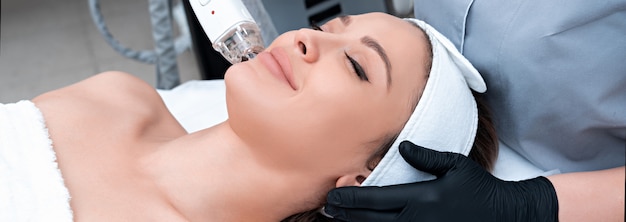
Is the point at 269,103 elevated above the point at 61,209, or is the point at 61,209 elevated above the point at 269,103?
the point at 269,103

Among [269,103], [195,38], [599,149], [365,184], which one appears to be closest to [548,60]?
[599,149]

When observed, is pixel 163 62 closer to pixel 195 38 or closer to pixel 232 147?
pixel 195 38

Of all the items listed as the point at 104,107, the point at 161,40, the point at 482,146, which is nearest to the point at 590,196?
the point at 482,146

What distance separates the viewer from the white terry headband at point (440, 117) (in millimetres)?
1212

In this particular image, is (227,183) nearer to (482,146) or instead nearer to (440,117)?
(440,117)

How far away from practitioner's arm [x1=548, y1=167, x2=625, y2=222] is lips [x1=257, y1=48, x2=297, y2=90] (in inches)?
22.0

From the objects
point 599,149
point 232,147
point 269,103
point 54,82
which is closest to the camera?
point 269,103

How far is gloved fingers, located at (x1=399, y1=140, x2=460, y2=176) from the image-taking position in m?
1.17

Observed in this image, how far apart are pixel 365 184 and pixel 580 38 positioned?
1.60 ft

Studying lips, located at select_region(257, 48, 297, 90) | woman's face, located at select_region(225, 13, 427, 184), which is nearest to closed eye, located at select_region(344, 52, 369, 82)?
woman's face, located at select_region(225, 13, 427, 184)

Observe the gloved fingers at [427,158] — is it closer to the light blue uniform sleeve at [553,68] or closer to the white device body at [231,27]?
the light blue uniform sleeve at [553,68]

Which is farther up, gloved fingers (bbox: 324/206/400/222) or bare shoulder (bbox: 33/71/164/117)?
bare shoulder (bbox: 33/71/164/117)

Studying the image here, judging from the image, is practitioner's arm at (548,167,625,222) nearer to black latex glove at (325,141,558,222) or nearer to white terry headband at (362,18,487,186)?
black latex glove at (325,141,558,222)

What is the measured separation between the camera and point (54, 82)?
261cm
